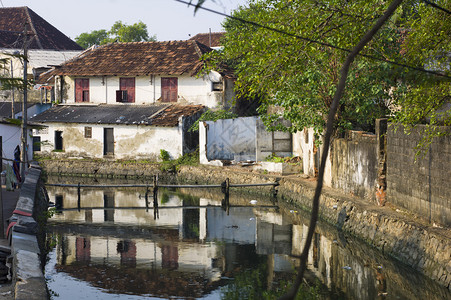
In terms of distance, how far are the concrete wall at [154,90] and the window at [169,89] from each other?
228 millimetres

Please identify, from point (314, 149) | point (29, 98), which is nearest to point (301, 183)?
point (314, 149)

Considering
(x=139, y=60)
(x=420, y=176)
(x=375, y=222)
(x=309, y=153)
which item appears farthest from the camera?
(x=139, y=60)

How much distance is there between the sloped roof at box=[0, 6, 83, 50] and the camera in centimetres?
4244

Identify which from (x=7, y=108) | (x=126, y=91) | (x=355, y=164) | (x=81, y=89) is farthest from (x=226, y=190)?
(x=7, y=108)

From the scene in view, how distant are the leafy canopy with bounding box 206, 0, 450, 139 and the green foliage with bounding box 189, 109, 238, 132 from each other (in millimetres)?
9377

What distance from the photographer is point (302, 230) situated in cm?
1788

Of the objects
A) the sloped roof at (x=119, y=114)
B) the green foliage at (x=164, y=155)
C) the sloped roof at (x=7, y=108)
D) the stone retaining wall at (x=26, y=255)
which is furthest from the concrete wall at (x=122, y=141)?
the stone retaining wall at (x=26, y=255)

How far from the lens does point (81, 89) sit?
3588cm

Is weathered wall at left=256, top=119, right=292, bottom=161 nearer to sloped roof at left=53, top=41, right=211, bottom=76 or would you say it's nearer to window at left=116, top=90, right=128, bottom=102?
sloped roof at left=53, top=41, right=211, bottom=76

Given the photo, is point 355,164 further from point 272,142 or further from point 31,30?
point 31,30

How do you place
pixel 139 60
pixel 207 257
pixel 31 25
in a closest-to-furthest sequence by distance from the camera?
pixel 207 257
pixel 139 60
pixel 31 25

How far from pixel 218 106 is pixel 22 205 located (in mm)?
18276

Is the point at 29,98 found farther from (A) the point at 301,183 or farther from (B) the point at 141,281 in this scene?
(B) the point at 141,281

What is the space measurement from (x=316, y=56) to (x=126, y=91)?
68.0 ft
